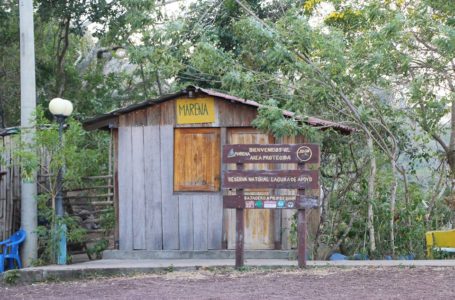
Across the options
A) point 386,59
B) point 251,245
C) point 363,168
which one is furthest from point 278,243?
point 386,59

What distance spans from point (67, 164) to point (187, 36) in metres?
6.63

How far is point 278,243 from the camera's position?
1136 centimetres

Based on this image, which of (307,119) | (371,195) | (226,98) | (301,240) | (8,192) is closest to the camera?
(301,240)

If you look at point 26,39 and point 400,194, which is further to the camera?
point 400,194

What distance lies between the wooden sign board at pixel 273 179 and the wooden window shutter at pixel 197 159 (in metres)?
1.76

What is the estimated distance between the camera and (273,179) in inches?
388

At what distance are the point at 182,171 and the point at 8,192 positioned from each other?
10.9 ft

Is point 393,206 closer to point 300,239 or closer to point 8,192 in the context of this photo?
point 300,239

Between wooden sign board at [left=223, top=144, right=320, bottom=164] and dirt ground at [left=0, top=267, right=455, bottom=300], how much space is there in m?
1.56

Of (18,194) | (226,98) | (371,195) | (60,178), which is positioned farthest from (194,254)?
(18,194)

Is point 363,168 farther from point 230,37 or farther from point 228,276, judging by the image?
point 230,37

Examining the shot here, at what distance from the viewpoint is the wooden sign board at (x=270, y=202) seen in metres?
9.79

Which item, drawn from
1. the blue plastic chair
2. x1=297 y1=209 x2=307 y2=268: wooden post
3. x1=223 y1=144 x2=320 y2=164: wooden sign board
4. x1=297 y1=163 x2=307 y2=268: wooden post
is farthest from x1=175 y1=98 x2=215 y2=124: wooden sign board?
the blue plastic chair

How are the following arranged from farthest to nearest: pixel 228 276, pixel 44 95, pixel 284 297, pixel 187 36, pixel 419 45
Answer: pixel 44 95 → pixel 187 36 → pixel 419 45 → pixel 228 276 → pixel 284 297
